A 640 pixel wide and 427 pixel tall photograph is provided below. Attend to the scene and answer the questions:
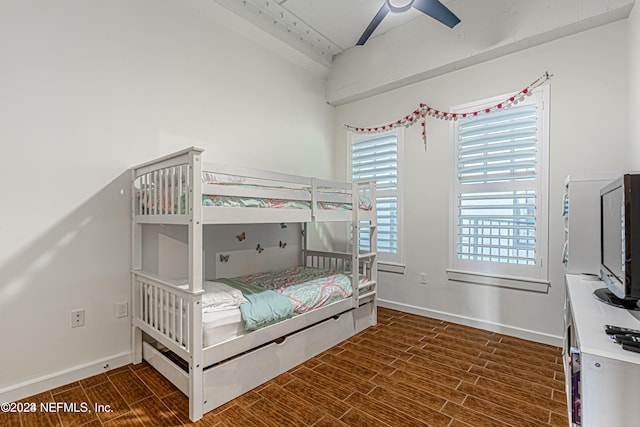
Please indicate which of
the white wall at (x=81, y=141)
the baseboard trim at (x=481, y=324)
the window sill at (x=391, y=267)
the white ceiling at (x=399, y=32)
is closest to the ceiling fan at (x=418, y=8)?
the white ceiling at (x=399, y=32)

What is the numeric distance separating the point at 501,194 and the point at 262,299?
2.34 metres

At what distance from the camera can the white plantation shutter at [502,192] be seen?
107 inches

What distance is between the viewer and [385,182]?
12.2ft

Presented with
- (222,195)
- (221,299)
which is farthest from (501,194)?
(221,299)

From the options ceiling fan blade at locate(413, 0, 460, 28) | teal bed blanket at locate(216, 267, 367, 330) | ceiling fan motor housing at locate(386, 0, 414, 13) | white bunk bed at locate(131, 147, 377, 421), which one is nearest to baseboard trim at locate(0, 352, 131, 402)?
white bunk bed at locate(131, 147, 377, 421)

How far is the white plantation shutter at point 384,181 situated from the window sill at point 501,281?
707 mm

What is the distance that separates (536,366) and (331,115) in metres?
3.44

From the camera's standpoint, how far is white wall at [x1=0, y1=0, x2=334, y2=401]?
1.87m

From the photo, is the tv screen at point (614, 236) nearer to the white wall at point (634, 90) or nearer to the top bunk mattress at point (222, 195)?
the white wall at point (634, 90)

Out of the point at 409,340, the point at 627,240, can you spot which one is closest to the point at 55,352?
the point at 409,340

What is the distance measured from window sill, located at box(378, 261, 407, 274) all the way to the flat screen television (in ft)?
6.39

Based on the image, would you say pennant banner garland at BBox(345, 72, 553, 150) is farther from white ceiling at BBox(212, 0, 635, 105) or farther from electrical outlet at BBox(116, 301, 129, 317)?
electrical outlet at BBox(116, 301, 129, 317)

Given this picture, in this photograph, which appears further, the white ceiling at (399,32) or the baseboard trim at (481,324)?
the baseboard trim at (481,324)

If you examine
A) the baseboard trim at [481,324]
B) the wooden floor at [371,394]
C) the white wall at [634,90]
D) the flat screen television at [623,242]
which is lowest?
the wooden floor at [371,394]
